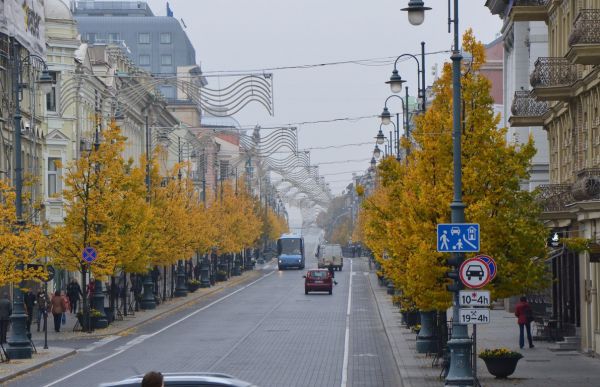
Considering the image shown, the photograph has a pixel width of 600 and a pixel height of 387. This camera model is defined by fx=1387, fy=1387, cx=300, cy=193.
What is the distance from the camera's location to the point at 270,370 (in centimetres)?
3186

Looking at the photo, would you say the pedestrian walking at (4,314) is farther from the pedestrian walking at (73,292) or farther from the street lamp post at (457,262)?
the street lamp post at (457,262)

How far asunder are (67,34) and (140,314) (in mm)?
18746

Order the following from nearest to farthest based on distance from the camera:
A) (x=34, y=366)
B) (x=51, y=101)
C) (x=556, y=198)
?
1. (x=34, y=366)
2. (x=556, y=198)
3. (x=51, y=101)

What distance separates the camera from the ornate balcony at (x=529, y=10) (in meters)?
40.5

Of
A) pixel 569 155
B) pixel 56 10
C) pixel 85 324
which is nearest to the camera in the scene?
pixel 569 155

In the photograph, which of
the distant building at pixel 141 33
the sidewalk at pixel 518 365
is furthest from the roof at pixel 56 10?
the distant building at pixel 141 33

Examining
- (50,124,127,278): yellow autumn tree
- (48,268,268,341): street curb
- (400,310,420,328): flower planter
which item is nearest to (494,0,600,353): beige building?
(400,310,420,328): flower planter

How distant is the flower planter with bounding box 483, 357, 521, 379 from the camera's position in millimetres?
29266

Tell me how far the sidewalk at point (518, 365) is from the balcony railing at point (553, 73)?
283 inches

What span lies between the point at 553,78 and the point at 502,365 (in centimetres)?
1050

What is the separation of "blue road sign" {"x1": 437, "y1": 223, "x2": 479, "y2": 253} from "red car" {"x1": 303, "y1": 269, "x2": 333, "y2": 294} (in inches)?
2023

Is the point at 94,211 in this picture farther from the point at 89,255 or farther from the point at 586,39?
the point at 586,39

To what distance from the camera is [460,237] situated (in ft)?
82.2

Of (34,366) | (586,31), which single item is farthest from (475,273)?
(34,366)
